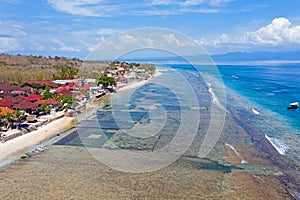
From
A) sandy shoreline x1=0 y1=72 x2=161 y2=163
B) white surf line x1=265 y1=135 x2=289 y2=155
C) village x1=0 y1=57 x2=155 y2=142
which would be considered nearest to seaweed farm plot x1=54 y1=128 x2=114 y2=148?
sandy shoreline x1=0 y1=72 x2=161 y2=163

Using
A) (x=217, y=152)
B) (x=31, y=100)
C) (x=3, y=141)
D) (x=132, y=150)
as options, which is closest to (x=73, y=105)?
(x=31, y=100)

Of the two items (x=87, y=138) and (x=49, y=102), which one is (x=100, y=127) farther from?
(x=49, y=102)

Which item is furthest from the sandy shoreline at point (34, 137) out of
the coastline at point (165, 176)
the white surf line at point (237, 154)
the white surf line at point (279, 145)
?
the white surf line at point (279, 145)

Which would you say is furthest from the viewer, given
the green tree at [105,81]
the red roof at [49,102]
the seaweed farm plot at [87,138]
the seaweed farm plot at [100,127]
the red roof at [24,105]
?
the green tree at [105,81]

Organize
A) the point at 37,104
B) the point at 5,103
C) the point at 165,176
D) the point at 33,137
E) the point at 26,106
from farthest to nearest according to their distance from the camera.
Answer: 1. the point at 37,104
2. the point at 5,103
3. the point at 26,106
4. the point at 33,137
5. the point at 165,176

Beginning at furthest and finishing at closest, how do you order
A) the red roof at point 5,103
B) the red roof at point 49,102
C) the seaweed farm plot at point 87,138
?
the red roof at point 49,102, the red roof at point 5,103, the seaweed farm plot at point 87,138

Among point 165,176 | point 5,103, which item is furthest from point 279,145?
point 5,103

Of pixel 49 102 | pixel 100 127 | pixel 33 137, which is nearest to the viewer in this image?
Result: pixel 33 137

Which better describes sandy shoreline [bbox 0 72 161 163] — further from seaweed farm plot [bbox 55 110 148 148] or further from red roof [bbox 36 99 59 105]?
red roof [bbox 36 99 59 105]

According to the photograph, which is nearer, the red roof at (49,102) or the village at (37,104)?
the village at (37,104)

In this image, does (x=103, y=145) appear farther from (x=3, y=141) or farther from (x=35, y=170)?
(x=3, y=141)

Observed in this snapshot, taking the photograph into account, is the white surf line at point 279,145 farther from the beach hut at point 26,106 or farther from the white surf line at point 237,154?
the beach hut at point 26,106
